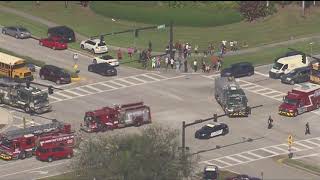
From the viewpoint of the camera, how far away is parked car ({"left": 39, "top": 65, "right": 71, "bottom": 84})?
161250 mm

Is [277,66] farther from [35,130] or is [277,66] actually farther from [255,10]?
[35,130]

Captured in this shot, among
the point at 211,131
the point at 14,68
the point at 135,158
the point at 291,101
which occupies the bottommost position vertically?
the point at 211,131

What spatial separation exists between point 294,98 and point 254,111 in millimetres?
4984

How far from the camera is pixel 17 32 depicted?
178 m

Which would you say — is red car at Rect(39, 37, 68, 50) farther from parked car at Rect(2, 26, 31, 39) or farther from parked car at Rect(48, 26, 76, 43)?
parked car at Rect(2, 26, 31, 39)

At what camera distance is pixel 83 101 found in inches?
6137

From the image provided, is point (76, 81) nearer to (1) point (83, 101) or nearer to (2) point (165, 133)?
(1) point (83, 101)

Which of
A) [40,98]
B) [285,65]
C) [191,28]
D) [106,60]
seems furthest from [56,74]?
[191,28]

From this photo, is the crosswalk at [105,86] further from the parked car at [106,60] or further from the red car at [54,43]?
the red car at [54,43]

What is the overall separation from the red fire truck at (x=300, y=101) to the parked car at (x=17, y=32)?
42.5m

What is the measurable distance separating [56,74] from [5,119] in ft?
45.9

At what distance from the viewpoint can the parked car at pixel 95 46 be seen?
173250 millimetres

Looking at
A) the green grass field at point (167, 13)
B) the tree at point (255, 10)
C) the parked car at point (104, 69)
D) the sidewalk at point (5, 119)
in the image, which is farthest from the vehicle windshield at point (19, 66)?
the tree at point (255, 10)

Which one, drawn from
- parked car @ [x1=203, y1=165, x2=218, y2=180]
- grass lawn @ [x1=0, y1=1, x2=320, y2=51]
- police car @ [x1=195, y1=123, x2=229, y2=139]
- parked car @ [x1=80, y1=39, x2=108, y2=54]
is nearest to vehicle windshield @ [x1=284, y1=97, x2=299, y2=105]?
police car @ [x1=195, y1=123, x2=229, y2=139]
